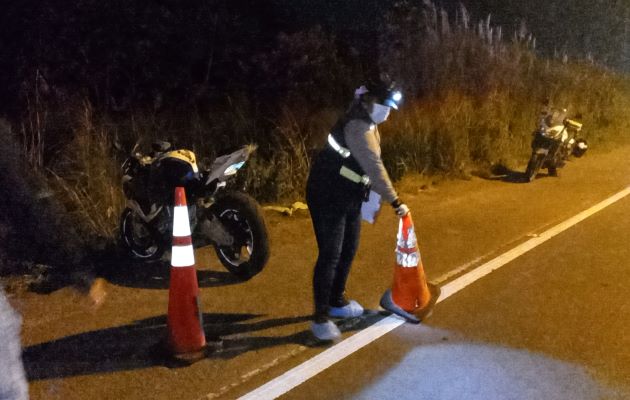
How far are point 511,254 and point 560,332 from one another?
1991mm

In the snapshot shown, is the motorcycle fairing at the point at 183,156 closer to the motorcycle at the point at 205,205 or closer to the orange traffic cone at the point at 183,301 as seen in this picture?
the motorcycle at the point at 205,205

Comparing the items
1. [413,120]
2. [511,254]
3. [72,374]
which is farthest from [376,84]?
[413,120]

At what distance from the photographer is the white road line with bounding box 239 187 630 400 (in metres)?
4.32

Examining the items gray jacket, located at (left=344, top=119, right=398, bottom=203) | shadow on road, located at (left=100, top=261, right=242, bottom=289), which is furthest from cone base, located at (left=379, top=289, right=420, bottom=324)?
shadow on road, located at (left=100, top=261, right=242, bottom=289)

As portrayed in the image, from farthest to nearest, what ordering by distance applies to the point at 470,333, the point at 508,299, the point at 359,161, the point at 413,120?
the point at 413,120 < the point at 508,299 < the point at 470,333 < the point at 359,161

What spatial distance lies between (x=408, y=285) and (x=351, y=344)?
27.8 inches

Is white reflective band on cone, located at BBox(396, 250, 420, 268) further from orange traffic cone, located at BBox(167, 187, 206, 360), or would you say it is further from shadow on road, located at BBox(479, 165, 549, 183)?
shadow on road, located at BBox(479, 165, 549, 183)

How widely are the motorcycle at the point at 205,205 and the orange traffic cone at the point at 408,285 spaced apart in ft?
3.79

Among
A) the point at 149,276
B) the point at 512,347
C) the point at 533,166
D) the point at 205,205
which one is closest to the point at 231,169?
the point at 205,205

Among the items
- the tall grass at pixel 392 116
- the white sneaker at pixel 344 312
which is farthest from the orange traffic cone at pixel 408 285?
the tall grass at pixel 392 116

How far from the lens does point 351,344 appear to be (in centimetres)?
495

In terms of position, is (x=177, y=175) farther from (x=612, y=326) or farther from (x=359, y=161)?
(x=612, y=326)

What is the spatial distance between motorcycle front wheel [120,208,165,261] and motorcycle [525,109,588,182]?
6.59 metres

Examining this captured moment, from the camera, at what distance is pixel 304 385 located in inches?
171
